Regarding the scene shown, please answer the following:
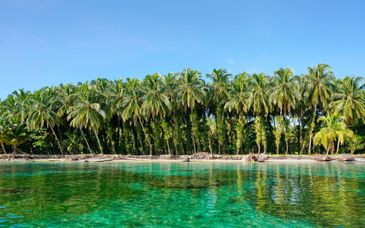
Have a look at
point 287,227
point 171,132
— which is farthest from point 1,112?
point 287,227

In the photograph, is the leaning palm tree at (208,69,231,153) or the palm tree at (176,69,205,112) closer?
the palm tree at (176,69,205,112)

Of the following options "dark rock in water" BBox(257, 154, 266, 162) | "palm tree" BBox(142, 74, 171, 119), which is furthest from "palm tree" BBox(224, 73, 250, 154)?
"palm tree" BBox(142, 74, 171, 119)

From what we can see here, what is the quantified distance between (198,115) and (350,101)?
26093 mm

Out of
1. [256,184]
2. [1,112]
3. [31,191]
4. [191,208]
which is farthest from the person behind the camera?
[1,112]

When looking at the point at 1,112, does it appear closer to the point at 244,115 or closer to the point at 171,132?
the point at 171,132

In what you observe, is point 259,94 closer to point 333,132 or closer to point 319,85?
point 319,85

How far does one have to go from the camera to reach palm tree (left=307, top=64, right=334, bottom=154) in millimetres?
55781

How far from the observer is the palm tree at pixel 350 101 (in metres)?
53.2

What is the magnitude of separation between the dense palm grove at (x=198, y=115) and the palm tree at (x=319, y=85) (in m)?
0.16

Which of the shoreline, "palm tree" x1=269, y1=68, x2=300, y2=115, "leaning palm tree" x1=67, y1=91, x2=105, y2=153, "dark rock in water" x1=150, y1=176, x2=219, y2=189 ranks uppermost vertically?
"palm tree" x1=269, y1=68, x2=300, y2=115

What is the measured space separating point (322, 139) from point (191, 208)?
4123 cm

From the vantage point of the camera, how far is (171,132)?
62.4 meters

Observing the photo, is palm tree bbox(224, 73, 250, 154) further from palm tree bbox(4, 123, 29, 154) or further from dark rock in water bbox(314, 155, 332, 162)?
palm tree bbox(4, 123, 29, 154)

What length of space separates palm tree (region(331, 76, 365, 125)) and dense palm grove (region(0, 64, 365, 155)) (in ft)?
0.48
